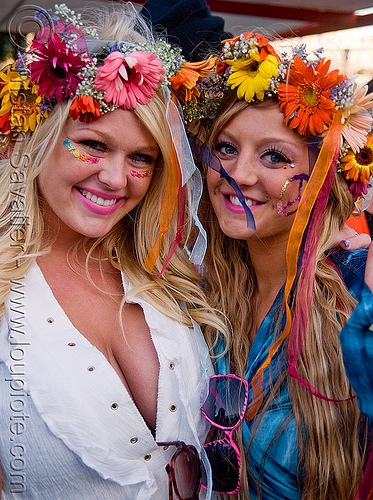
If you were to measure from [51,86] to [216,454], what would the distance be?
4.42ft

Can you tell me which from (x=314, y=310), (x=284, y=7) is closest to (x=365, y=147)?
(x=314, y=310)

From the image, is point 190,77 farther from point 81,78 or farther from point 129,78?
point 81,78

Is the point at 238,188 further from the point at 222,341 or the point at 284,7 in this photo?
the point at 284,7

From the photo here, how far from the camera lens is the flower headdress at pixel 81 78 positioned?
1582 mm

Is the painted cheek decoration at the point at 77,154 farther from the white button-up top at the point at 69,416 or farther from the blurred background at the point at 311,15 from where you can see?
the blurred background at the point at 311,15

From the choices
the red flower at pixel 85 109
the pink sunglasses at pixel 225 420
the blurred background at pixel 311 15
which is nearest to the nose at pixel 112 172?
the red flower at pixel 85 109

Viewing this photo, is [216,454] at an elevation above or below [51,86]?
below

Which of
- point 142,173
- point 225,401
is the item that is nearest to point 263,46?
point 142,173

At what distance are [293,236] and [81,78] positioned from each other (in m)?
0.86

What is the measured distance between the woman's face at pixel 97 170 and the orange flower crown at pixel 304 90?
42cm

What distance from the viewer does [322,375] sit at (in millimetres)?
1658

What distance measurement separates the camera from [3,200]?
172cm

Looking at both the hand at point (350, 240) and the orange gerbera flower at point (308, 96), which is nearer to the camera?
the orange gerbera flower at point (308, 96)

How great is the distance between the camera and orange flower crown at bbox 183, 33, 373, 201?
1702 millimetres
